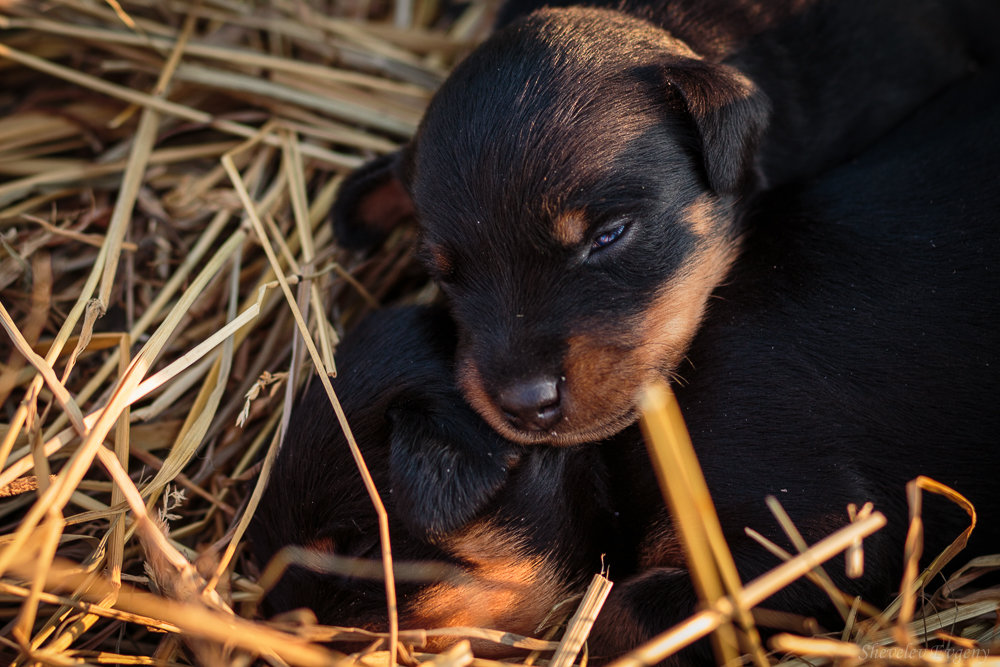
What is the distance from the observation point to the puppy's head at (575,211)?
7.59 feet

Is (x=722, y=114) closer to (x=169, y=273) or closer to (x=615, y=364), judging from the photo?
(x=615, y=364)

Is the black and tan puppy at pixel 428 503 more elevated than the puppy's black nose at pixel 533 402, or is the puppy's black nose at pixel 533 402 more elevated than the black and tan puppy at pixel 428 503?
the puppy's black nose at pixel 533 402

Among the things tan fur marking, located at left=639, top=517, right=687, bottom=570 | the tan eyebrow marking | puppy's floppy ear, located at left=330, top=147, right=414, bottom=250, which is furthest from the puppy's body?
puppy's floppy ear, located at left=330, top=147, right=414, bottom=250

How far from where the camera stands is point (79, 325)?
3.17 metres

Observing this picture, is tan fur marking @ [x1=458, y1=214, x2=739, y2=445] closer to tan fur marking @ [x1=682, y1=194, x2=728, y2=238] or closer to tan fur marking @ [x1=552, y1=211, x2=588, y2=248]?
tan fur marking @ [x1=682, y1=194, x2=728, y2=238]

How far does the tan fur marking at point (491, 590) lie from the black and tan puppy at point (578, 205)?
323mm

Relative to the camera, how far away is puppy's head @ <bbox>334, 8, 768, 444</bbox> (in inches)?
91.0

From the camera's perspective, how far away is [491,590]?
2.41 metres

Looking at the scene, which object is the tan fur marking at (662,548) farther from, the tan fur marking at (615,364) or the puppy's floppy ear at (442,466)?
the puppy's floppy ear at (442,466)

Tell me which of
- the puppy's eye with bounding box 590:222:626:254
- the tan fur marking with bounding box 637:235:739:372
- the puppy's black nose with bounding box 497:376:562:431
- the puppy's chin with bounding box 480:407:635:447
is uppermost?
the puppy's eye with bounding box 590:222:626:254

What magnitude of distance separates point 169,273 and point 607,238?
1898mm

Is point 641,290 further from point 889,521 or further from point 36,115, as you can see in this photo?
point 36,115

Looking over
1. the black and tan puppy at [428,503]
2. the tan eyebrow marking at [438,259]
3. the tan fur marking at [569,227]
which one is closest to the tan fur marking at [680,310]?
the tan fur marking at [569,227]

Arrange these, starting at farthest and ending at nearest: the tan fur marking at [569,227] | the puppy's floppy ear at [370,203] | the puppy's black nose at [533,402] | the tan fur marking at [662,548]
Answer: the puppy's floppy ear at [370,203]
the tan fur marking at [662,548]
the tan fur marking at [569,227]
the puppy's black nose at [533,402]
